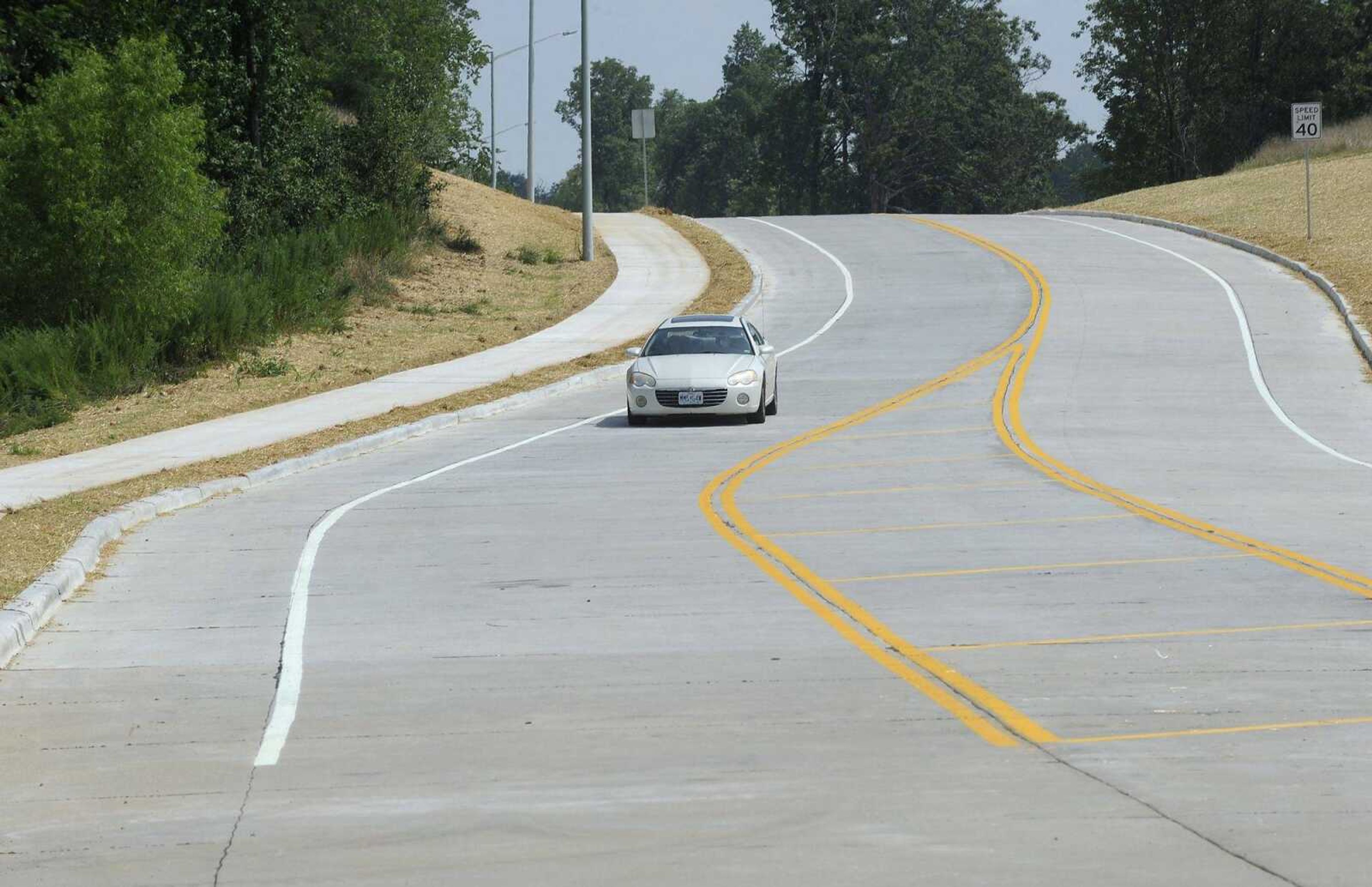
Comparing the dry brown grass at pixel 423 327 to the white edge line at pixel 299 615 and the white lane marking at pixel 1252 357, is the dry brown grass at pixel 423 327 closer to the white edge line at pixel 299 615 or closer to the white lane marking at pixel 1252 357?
the white edge line at pixel 299 615

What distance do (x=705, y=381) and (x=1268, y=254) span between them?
79.7 feet

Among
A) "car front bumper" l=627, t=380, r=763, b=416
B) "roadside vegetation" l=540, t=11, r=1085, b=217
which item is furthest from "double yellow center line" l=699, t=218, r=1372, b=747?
"roadside vegetation" l=540, t=11, r=1085, b=217

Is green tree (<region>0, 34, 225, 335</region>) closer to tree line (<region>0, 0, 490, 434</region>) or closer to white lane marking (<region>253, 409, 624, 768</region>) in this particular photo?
tree line (<region>0, 0, 490, 434</region>)

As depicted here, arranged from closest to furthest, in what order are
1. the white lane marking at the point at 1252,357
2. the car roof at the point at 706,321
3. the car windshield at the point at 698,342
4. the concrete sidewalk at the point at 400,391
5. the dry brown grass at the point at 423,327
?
1. the concrete sidewalk at the point at 400,391
2. the white lane marking at the point at 1252,357
3. the car windshield at the point at 698,342
4. the car roof at the point at 706,321
5. the dry brown grass at the point at 423,327

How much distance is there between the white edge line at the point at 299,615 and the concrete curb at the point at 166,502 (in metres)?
1.53

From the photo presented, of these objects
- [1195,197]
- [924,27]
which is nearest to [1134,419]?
[1195,197]

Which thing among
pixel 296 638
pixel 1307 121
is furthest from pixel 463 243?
pixel 296 638

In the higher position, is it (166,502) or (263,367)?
(263,367)

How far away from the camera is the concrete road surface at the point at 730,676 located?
5.91 m

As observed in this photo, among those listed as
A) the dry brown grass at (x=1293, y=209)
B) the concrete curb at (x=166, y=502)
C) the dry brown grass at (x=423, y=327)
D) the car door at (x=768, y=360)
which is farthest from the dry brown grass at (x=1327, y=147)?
the car door at (x=768, y=360)

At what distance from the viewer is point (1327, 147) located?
207 feet

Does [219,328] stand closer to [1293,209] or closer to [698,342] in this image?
[698,342]

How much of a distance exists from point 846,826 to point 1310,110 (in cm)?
3481

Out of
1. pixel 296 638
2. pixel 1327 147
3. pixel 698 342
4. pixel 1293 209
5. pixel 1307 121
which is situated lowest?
pixel 296 638
